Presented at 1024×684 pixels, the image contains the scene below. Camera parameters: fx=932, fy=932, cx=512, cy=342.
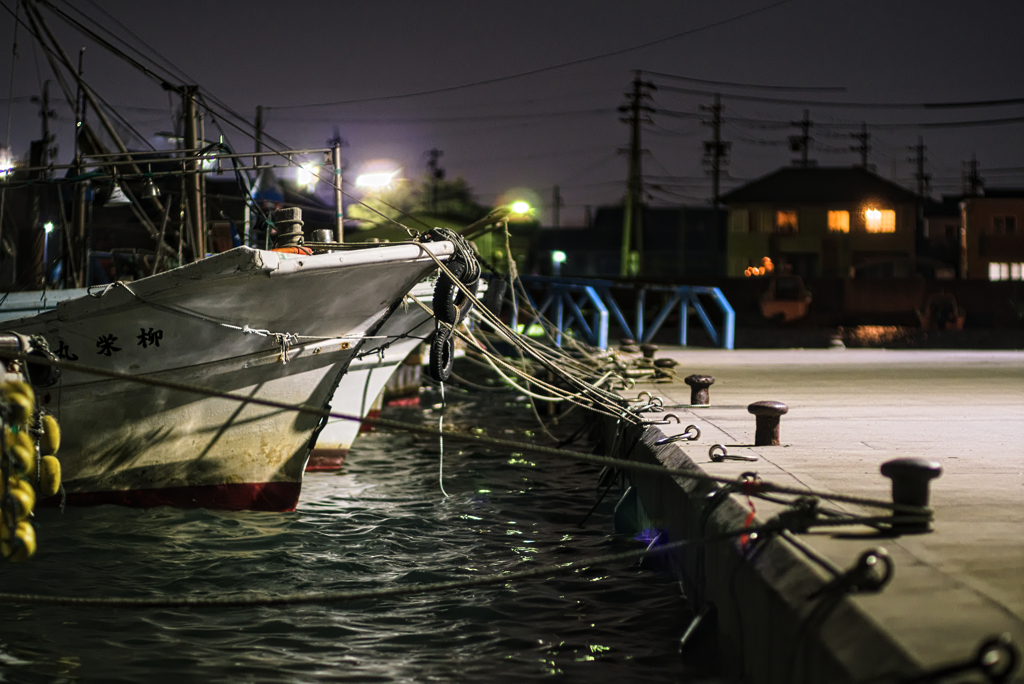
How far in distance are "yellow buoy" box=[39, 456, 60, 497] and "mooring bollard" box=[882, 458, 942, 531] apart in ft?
14.7

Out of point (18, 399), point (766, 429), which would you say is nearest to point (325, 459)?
point (766, 429)

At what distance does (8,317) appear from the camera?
9.16m

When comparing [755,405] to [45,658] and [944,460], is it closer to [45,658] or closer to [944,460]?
[944,460]

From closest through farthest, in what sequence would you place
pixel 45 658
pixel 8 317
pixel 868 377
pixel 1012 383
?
pixel 45 658, pixel 8 317, pixel 1012 383, pixel 868 377

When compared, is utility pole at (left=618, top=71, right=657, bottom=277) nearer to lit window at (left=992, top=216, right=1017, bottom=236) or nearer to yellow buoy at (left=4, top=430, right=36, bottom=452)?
lit window at (left=992, top=216, right=1017, bottom=236)

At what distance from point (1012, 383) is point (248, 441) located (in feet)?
29.4

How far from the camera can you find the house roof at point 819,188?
51188 mm

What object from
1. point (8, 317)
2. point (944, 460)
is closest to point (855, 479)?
point (944, 460)

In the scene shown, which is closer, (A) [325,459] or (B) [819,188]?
(A) [325,459]

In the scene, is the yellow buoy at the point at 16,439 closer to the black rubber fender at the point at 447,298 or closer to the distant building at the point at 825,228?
the black rubber fender at the point at 447,298

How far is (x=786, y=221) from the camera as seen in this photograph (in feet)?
168

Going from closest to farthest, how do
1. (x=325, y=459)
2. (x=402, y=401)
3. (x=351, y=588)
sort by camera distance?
(x=351, y=588)
(x=325, y=459)
(x=402, y=401)

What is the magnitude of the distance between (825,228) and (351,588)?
48842mm

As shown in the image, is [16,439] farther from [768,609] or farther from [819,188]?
[819,188]
